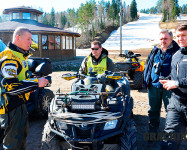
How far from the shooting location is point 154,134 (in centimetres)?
341

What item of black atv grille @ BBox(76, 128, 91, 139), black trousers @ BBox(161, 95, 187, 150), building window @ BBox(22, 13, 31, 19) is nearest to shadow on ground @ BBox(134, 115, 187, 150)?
black trousers @ BBox(161, 95, 187, 150)

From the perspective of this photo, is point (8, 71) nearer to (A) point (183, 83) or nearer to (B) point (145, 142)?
(A) point (183, 83)

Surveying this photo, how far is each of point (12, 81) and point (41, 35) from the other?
704 inches

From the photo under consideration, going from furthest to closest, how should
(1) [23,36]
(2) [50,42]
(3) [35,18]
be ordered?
1. (3) [35,18]
2. (2) [50,42]
3. (1) [23,36]

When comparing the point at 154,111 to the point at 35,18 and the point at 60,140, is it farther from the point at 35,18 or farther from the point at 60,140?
the point at 35,18

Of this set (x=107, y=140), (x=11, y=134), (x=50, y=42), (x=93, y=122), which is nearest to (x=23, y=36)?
(x=11, y=134)

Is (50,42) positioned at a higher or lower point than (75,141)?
higher

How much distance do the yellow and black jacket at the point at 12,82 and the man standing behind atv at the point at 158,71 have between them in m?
2.06

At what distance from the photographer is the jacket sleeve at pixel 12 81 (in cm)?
232

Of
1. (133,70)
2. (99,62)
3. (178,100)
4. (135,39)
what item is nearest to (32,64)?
(99,62)

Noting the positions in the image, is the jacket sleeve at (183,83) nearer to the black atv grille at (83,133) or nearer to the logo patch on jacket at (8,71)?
the black atv grille at (83,133)

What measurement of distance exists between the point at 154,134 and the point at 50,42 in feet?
60.1

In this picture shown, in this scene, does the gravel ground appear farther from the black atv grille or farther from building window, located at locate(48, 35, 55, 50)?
building window, located at locate(48, 35, 55, 50)

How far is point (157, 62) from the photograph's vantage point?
3490mm
